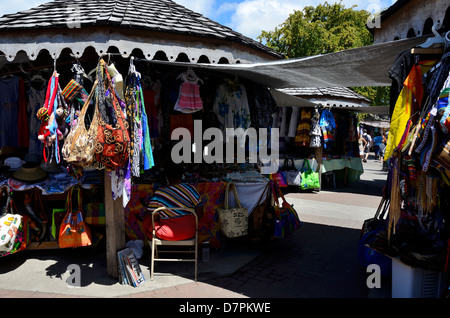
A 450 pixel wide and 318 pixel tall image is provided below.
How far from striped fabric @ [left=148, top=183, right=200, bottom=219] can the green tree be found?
16.9m

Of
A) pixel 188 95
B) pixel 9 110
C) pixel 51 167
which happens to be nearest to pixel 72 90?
pixel 51 167

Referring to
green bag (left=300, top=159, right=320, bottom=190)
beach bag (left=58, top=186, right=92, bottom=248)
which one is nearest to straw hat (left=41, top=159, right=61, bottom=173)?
beach bag (left=58, top=186, right=92, bottom=248)

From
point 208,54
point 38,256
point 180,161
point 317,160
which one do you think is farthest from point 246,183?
point 317,160

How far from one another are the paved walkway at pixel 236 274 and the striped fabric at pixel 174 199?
0.87 m

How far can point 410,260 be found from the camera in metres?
3.35

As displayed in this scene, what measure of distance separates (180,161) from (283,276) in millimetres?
2887

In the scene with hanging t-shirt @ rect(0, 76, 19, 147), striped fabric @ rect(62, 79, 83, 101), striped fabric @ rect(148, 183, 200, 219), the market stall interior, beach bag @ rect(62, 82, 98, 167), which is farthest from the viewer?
hanging t-shirt @ rect(0, 76, 19, 147)

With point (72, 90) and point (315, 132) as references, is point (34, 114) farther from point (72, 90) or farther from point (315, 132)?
point (315, 132)

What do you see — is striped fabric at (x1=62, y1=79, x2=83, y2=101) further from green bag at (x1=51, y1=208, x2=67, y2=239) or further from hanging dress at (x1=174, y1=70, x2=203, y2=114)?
green bag at (x1=51, y1=208, x2=67, y2=239)

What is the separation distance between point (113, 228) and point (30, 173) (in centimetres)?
183

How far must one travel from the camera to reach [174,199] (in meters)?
4.64

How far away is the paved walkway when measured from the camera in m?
4.06

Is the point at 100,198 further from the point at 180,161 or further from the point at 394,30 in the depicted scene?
the point at 394,30

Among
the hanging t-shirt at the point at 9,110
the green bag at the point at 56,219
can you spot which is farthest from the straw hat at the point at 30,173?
the hanging t-shirt at the point at 9,110
